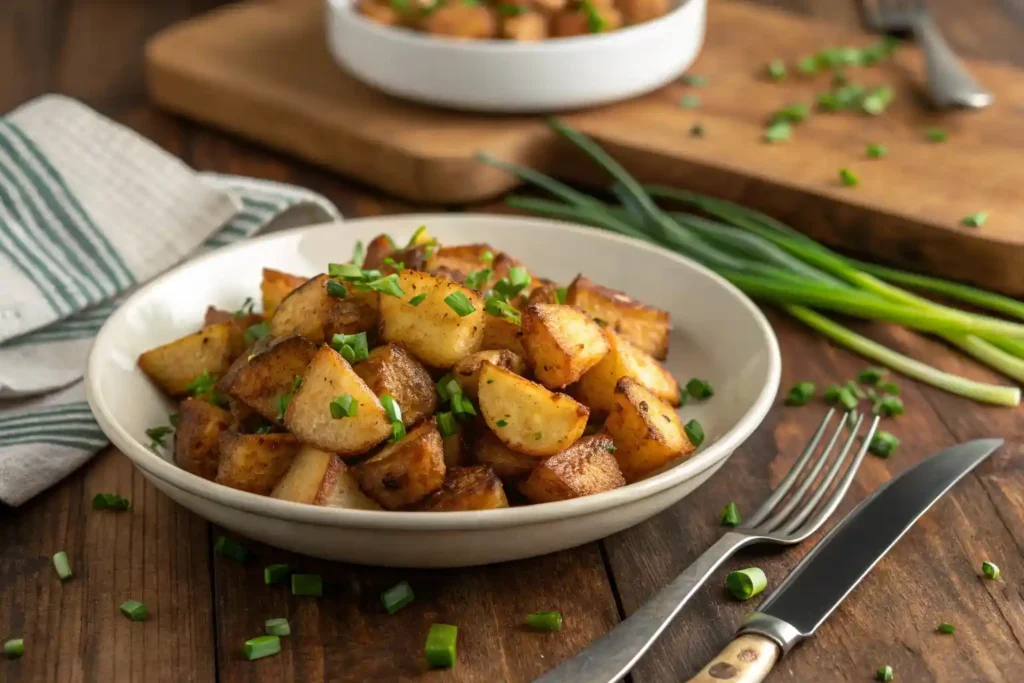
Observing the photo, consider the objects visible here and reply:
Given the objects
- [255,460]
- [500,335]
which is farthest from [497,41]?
[255,460]

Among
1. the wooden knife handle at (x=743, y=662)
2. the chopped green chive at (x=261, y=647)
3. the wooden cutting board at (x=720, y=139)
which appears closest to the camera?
the wooden knife handle at (x=743, y=662)

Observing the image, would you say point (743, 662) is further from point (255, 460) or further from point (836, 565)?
point (255, 460)

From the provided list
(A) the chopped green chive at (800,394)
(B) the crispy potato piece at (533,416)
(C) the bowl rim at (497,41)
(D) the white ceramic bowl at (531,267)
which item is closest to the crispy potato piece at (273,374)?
(D) the white ceramic bowl at (531,267)

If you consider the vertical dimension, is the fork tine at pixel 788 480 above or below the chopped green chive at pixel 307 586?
below

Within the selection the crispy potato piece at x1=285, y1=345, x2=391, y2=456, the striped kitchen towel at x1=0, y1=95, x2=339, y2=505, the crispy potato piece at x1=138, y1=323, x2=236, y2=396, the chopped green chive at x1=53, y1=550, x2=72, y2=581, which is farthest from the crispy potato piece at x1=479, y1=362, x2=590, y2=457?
the striped kitchen towel at x1=0, y1=95, x2=339, y2=505

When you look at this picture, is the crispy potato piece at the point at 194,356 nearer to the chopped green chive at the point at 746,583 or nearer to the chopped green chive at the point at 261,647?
the chopped green chive at the point at 261,647

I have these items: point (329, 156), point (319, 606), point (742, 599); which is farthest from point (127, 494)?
point (329, 156)
